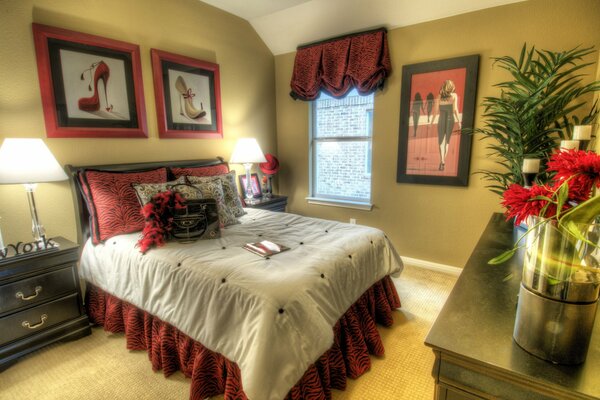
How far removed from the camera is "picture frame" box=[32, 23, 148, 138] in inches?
86.0

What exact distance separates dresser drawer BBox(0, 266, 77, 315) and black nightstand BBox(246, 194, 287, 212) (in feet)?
5.60

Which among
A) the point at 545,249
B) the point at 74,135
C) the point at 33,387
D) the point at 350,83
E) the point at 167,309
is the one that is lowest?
the point at 33,387

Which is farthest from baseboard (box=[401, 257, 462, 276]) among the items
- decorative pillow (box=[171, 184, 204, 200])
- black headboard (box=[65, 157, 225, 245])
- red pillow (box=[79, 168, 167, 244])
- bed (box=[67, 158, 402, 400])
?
black headboard (box=[65, 157, 225, 245])

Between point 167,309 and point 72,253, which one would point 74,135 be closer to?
point 72,253

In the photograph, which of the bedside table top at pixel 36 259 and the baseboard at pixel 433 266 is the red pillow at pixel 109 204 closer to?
the bedside table top at pixel 36 259

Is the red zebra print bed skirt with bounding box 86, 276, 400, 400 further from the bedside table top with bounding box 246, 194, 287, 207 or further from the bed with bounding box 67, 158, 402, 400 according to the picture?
the bedside table top with bounding box 246, 194, 287, 207

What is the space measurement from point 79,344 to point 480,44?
4015 mm

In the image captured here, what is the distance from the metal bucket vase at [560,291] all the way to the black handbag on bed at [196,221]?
6.04 ft

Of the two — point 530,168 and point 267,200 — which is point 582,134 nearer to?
point 530,168

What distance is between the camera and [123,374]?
1814 millimetres

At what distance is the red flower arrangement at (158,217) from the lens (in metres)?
1.96

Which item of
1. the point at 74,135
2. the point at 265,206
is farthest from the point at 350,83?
the point at 74,135

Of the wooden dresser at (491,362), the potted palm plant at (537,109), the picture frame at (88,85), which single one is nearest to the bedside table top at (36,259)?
the picture frame at (88,85)

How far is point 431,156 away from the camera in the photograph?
3049 mm
